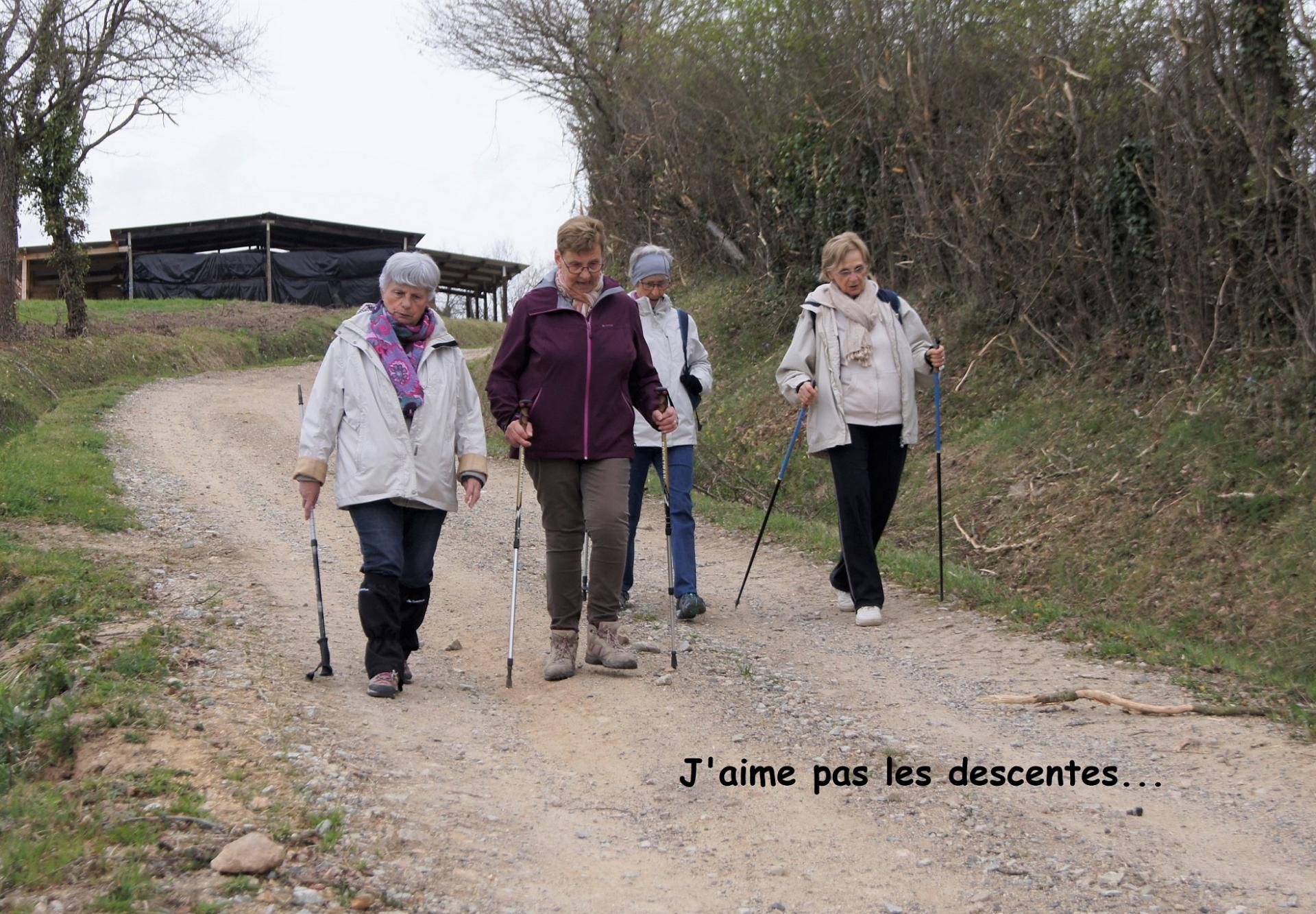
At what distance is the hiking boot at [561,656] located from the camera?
5.97 meters

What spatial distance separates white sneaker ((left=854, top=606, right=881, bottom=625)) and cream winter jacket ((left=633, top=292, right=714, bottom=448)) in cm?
141

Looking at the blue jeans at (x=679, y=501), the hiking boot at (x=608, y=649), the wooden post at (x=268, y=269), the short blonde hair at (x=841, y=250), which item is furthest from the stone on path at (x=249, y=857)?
the wooden post at (x=268, y=269)

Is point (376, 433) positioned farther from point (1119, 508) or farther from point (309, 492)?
point (1119, 508)

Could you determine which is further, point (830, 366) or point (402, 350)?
point (830, 366)

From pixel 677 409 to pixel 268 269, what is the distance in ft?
109

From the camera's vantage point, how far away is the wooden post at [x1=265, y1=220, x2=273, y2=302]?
123ft

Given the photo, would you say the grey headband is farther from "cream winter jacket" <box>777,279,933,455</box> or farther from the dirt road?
the dirt road

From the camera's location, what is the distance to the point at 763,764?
4.89 meters

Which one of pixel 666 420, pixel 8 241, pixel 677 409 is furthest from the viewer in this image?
pixel 8 241

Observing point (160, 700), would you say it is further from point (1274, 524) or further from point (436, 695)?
point (1274, 524)

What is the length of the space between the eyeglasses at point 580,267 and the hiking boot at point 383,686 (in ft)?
6.43

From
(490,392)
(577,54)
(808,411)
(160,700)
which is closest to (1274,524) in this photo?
(808,411)

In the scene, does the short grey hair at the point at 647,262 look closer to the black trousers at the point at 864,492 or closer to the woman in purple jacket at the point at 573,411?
the woman in purple jacket at the point at 573,411

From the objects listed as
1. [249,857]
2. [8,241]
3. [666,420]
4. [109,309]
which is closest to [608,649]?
[666,420]
